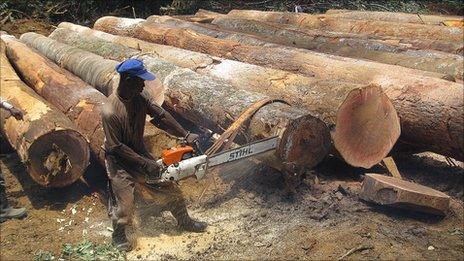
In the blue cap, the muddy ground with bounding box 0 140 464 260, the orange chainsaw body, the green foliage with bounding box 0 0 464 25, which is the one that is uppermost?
the blue cap

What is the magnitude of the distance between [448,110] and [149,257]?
3397 mm

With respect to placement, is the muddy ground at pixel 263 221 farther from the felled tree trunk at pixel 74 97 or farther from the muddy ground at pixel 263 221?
the felled tree trunk at pixel 74 97

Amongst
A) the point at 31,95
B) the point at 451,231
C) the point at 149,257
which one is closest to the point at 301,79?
the point at 451,231

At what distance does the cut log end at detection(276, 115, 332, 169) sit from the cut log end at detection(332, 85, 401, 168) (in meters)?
0.18

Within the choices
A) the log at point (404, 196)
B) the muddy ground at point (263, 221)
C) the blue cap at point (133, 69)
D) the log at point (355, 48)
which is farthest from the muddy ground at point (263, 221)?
the blue cap at point (133, 69)

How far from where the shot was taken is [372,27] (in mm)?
9125

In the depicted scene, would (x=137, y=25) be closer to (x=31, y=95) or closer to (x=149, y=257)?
(x=31, y=95)

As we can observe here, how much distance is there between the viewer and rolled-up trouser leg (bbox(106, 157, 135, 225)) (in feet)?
14.4

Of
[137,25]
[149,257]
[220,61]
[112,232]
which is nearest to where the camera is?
[149,257]

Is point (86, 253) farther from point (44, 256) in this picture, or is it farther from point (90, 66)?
point (90, 66)

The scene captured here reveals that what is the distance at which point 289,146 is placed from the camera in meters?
4.83

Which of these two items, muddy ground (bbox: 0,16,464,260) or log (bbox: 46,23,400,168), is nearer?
muddy ground (bbox: 0,16,464,260)

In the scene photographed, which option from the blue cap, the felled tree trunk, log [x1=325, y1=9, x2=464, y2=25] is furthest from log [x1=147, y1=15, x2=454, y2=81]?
the blue cap

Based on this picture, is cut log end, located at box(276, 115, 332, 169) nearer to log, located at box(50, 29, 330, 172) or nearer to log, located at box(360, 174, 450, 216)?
log, located at box(50, 29, 330, 172)
